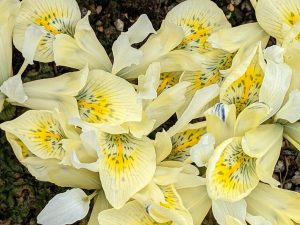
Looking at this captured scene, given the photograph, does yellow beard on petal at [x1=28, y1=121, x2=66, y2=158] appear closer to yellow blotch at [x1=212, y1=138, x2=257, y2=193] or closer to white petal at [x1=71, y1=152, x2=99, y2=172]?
white petal at [x1=71, y1=152, x2=99, y2=172]

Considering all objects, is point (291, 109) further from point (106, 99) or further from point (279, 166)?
point (279, 166)

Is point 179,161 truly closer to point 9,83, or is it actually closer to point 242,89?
point 242,89

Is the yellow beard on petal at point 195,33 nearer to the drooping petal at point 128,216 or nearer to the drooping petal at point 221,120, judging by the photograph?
the drooping petal at point 221,120

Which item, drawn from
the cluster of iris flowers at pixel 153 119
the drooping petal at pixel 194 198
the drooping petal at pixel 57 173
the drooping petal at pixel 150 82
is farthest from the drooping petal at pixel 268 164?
the drooping petal at pixel 57 173

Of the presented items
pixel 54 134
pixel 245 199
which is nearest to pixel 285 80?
pixel 245 199

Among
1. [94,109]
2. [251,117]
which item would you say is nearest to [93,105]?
[94,109]

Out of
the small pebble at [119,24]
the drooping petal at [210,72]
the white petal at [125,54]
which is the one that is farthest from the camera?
the small pebble at [119,24]
